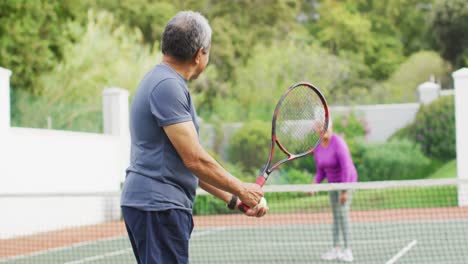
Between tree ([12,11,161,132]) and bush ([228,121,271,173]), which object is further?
tree ([12,11,161,132])

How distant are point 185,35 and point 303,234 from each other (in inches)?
377

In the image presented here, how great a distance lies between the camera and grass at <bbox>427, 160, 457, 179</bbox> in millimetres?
20234

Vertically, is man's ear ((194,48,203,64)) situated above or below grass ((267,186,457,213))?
above

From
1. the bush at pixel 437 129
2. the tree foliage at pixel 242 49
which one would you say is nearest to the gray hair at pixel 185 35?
the tree foliage at pixel 242 49

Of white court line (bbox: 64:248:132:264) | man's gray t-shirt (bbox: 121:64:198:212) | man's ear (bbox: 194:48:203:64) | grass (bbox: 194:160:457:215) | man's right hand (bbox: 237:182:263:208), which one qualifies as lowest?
grass (bbox: 194:160:457:215)

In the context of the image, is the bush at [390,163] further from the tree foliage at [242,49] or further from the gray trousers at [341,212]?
the gray trousers at [341,212]

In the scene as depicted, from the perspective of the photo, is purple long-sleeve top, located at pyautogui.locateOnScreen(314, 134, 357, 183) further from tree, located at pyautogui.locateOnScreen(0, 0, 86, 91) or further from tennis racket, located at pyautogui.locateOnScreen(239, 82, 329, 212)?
tree, located at pyautogui.locateOnScreen(0, 0, 86, 91)

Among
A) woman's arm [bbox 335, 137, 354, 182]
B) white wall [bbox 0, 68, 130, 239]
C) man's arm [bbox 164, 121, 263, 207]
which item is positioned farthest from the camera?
white wall [bbox 0, 68, 130, 239]

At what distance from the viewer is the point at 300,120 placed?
5.32 metres

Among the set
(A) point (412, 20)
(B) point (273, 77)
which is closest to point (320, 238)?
(B) point (273, 77)

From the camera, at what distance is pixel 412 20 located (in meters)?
48.8

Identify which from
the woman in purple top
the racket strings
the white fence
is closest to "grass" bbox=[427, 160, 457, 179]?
the white fence

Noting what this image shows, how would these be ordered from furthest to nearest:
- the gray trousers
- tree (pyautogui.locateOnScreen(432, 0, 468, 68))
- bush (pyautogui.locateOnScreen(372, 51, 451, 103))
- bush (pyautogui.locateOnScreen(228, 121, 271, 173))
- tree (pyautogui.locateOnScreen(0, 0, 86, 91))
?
tree (pyautogui.locateOnScreen(432, 0, 468, 68)) → bush (pyautogui.locateOnScreen(372, 51, 451, 103)) → tree (pyautogui.locateOnScreen(0, 0, 86, 91)) → bush (pyautogui.locateOnScreen(228, 121, 271, 173)) → the gray trousers

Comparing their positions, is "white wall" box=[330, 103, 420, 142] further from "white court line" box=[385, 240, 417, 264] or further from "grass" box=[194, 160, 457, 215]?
"white court line" box=[385, 240, 417, 264]
